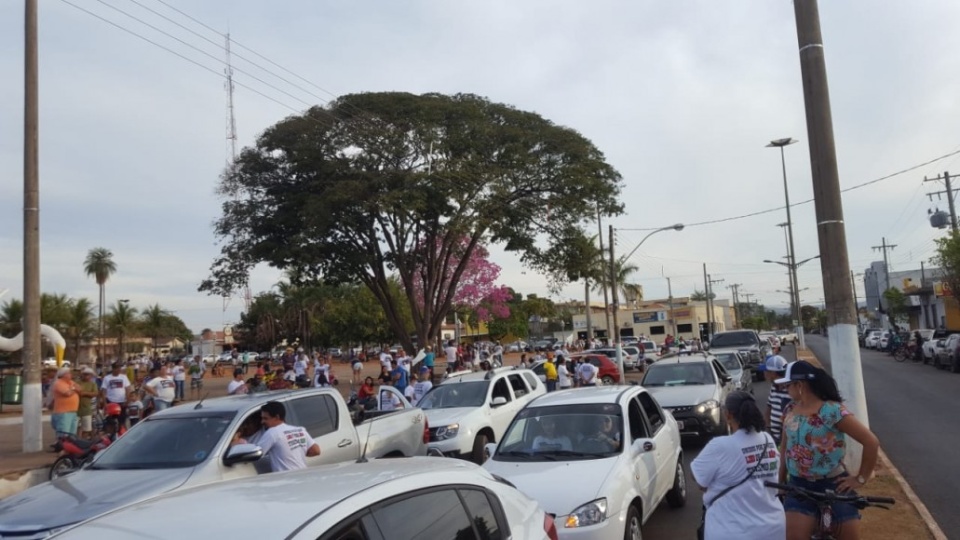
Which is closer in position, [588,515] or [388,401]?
[588,515]

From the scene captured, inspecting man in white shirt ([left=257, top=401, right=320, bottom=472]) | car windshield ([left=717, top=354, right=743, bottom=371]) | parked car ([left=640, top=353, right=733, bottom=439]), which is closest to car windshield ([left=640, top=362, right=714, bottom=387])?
parked car ([left=640, top=353, right=733, bottom=439])

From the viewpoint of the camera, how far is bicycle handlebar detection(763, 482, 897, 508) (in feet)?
14.6

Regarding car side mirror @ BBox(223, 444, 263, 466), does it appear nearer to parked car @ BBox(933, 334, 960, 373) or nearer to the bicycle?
the bicycle

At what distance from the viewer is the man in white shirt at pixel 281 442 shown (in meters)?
6.90

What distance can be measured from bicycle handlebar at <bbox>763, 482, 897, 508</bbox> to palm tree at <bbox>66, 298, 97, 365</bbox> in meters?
62.0

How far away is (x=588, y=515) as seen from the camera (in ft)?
20.4

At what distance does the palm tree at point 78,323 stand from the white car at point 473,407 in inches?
2089

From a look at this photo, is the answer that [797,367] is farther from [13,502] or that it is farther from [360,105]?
[360,105]

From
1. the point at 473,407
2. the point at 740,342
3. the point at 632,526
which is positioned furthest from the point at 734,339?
the point at 632,526

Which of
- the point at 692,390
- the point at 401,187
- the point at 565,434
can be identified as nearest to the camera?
the point at 565,434

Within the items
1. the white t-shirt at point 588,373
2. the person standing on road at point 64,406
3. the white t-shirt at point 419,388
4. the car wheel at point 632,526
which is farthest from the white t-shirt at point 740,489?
the white t-shirt at point 588,373

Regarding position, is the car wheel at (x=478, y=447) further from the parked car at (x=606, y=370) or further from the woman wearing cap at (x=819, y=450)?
the parked car at (x=606, y=370)

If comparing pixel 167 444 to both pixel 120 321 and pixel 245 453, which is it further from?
pixel 120 321

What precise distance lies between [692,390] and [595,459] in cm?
735
